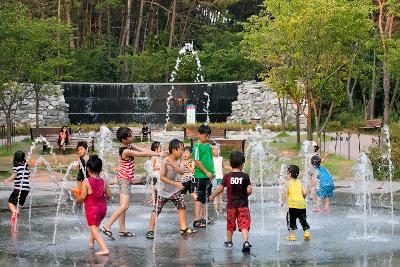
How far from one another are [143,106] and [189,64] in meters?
6.38

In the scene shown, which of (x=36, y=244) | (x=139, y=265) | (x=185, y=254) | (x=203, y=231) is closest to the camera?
(x=139, y=265)

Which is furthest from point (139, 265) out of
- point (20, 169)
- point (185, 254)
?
point (20, 169)

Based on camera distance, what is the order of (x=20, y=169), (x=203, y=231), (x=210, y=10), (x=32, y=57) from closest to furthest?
1. (x=203, y=231)
2. (x=20, y=169)
3. (x=32, y=57)
4. (x=210, y=10)

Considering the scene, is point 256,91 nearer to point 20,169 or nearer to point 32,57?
point 32,57

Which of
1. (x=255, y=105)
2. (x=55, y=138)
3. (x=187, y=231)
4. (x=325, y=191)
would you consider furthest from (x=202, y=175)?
(x=255, y=105)

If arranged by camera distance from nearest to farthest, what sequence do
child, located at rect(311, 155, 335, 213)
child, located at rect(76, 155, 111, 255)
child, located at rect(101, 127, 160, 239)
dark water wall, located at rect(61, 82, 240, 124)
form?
1. child, located at rect(76, 155, 111, 255)
2. child, located at rect(101, 127, 160, 239)
3. child, located at rect(311, 155, 335, 213)
4. dark water wall, located at rect(61, 82, 240, 124)

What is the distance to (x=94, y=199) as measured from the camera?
9875 mm

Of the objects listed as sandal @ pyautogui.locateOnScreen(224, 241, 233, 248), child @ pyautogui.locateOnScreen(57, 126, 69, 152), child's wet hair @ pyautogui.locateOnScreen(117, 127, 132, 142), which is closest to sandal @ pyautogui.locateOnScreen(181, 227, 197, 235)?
sandal @ pyautogui.locateOnScreen(224, 241, 233, 248)

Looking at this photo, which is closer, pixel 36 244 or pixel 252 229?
pixel 36 244

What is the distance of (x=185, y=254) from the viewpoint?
9.96m

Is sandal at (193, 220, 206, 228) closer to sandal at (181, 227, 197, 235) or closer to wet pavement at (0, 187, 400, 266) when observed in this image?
wet pavement at (0, 187, 400, 266)

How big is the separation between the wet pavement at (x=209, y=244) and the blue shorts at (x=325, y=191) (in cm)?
36

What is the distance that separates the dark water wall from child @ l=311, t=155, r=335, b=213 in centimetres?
2761

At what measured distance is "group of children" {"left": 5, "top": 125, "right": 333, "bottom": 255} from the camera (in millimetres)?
9938
